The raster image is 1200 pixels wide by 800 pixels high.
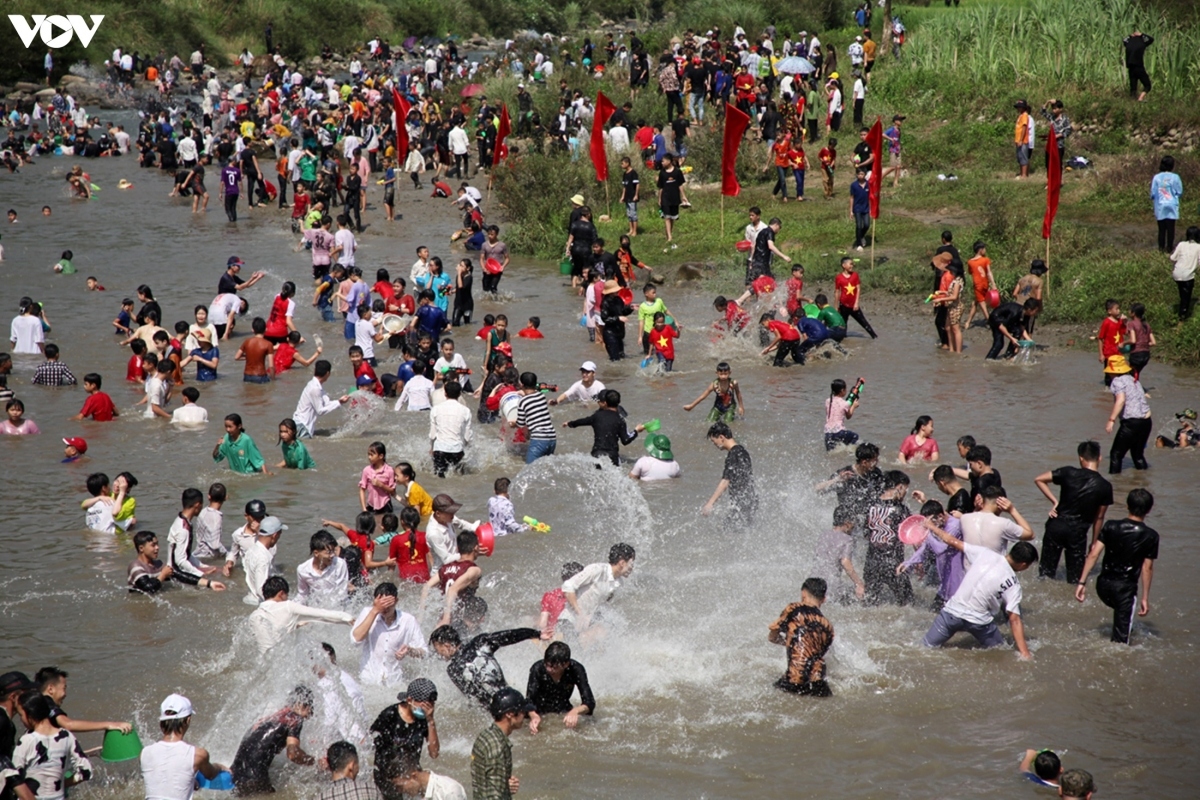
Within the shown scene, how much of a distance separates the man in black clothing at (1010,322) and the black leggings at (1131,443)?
4.16 metres

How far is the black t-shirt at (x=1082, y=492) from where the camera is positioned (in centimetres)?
1026

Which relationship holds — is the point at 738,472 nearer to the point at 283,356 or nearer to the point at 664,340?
the point at 664,340

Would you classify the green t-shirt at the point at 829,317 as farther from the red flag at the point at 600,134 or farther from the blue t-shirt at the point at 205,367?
the blue t-shirt at the point at 205,367

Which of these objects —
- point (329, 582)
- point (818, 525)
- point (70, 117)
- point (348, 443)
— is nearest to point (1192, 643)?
point (818, 525)

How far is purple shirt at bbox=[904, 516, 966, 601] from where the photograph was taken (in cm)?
978

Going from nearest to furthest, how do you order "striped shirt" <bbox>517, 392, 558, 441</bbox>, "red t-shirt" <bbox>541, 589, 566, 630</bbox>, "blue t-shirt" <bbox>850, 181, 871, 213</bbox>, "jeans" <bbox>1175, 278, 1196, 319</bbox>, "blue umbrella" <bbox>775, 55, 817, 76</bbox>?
"red t-shirt" <bbox>541, 589, 566, 630</bbox>
"striped shirt" <bbox>517, 392, 558, 441</bbox>
"jeans" <bbox>1175, 278, 1196, 319</bbox>
"blue t-shirt" <bbox>850, 181, 871, 213</bbox>
"blue umbrella" <bbox>775, 55, 817, 76</bbox>

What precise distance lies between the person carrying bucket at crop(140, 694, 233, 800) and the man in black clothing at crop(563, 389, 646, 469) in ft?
22.1

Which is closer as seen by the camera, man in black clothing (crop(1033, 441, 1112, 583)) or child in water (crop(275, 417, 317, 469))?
man in black clothing (crop(1033, 441, 1112, 583))

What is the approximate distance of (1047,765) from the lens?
753 cm

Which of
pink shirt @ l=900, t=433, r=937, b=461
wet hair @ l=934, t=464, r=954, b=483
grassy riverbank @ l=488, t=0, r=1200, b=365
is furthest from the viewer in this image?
grassy riverbank @ l=488, t=0, r=1200, b=365

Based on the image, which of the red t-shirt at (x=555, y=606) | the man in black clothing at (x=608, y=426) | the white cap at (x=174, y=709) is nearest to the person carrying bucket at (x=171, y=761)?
the white cap at (x=174, y=709)

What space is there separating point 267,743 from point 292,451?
259 inches

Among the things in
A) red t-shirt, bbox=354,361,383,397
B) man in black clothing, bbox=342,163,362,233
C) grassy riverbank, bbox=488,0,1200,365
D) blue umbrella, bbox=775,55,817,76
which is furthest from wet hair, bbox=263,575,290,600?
blue umbrella, bbox=775,55,817,76

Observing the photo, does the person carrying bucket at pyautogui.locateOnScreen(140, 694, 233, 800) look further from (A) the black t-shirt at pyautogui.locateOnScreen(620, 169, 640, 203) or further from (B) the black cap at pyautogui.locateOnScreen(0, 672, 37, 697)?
(A) the black t-shirt at pyautogui.locateOnScreen(620, 169, 640, 203)
